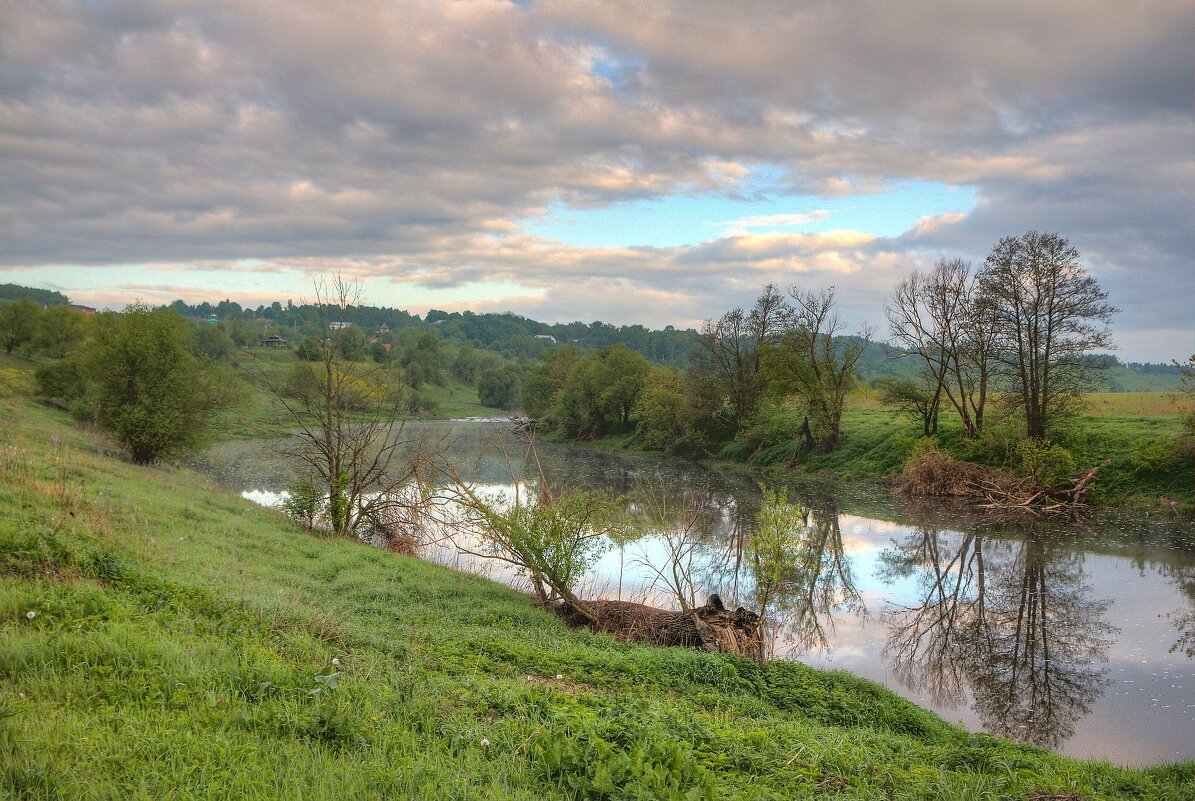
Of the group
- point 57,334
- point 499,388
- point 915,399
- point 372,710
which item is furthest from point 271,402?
point 499,388

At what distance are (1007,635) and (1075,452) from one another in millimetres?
23601

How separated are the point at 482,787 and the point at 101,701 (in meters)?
3.21

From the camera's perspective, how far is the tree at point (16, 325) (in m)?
80.6

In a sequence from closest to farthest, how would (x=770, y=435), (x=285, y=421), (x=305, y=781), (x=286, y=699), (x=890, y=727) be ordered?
(x=305, y=781)
(x=286, y=699)
(x=890, y=727)
(x=770, y=435)
(x=285, y=421)

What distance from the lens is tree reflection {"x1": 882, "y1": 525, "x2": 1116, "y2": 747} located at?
13.3 meters

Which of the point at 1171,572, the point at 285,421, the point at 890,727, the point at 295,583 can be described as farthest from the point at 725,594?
the point at 285,421

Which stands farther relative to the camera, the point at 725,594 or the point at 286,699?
the point at 725,594

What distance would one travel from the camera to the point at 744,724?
844cm

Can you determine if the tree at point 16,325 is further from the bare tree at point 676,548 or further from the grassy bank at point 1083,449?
the bare tree at point 676,548

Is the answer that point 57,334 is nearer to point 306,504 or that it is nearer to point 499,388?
point 499,388

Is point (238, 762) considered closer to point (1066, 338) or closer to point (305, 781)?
point (305, 781)

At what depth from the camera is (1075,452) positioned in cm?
3559

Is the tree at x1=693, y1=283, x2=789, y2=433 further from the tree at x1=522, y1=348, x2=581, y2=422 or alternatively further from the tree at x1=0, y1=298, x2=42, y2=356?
the tree at x1=0, y1=298, x2=42, y2=356

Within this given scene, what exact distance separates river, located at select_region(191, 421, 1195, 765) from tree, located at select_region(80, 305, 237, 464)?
201 inches
